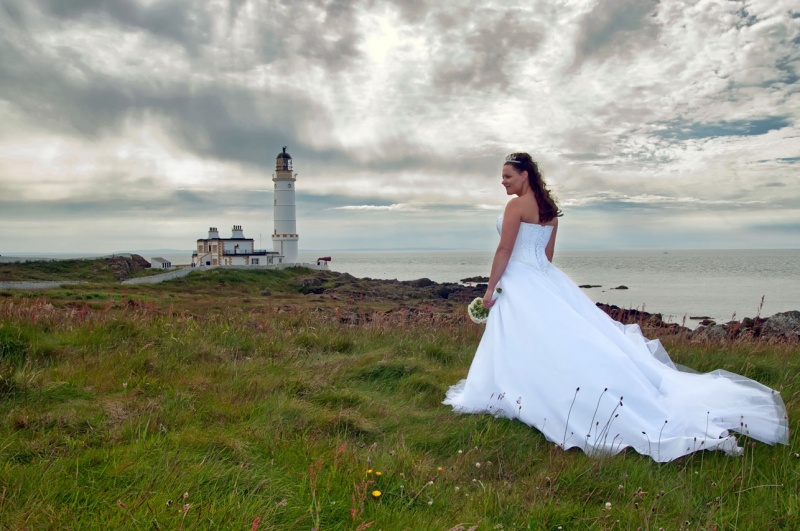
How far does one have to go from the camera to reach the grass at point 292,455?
3.33m

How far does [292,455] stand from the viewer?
4.09 m

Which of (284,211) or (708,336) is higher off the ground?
(284,211)

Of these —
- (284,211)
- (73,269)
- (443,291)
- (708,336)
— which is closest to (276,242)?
(284,211)

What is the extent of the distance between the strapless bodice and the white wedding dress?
0.01 m

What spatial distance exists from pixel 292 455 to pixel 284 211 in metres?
68.7

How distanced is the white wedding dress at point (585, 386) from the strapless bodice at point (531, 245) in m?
0.01

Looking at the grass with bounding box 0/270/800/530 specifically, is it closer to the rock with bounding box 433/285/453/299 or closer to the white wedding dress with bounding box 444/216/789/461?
the white wedding dress with bounding box 444/216/789/461

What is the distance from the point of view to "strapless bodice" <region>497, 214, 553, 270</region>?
6730 mm

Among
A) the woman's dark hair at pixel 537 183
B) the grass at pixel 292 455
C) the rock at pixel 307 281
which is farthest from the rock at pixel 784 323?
the rock at pixel 307 281

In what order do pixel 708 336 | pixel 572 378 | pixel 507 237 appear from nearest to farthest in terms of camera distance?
pixel 572 378, pixel 507 237, pixel 708 336

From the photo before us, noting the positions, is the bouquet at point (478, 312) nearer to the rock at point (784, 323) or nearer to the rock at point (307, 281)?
the rock at point (784, 323)

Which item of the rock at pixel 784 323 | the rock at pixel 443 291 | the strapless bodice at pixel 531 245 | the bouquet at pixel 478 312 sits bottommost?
the rock at pixel 443 291

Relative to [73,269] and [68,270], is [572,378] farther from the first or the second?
[73,269]

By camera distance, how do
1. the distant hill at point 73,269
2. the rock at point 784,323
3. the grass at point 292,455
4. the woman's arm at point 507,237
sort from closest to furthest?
the grass at point 292,455, the woman's arm at point 507,237, the rock at point 784,323, the distant hill at point 73,269
